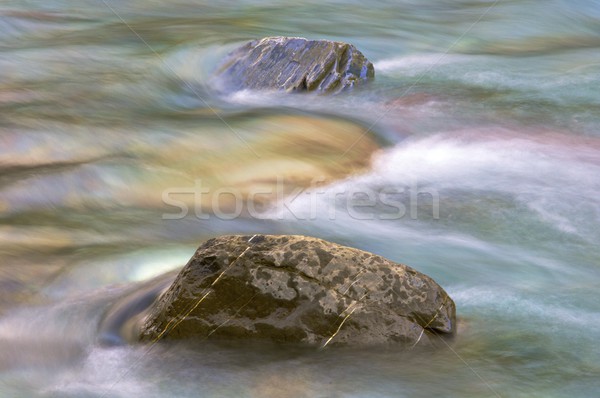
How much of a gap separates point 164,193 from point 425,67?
12.9ft

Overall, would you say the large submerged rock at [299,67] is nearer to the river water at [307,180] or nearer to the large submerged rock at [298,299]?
the river water at [307,180]

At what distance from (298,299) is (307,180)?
2565 millimetres

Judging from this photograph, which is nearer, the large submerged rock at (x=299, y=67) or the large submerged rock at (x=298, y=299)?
the large submerged rock at (x=298, y=299)

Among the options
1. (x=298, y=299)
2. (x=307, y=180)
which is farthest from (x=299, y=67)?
(x=298, y=299)

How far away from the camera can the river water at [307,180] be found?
424cm

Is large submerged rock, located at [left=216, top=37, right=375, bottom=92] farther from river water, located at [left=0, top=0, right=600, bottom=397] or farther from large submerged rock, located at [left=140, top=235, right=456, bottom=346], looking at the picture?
large submerged rock, located at [left=140, top=235, right=456, bottom=346]

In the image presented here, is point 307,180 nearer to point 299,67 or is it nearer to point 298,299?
point 299,67

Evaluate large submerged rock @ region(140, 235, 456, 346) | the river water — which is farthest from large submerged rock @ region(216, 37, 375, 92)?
large submerged rock @ region(140, 235, 456, 346)

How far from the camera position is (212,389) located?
13.4 ft

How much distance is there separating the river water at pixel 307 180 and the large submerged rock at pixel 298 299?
0.09 metres

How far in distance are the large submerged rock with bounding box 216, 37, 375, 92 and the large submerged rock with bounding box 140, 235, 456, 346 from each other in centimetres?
441

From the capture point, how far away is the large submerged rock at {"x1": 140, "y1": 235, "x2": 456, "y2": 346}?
14.1 ft

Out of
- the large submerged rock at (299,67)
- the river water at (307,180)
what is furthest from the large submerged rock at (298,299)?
the large submerged rock at (299,67)

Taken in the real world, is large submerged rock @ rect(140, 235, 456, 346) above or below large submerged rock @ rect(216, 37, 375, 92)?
below
